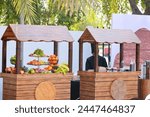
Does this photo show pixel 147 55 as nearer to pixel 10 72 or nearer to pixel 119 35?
pixel 119 35

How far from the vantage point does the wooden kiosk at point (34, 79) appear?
281 inches

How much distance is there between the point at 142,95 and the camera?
8703mm

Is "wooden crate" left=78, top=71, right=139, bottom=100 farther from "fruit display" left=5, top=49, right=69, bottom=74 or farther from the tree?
the tree

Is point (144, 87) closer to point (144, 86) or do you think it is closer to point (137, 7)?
point (144, 86)

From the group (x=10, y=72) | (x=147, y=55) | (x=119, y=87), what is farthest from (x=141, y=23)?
(x=10, y=72)

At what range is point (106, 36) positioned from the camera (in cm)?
809

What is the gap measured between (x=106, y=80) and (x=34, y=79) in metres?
1.43

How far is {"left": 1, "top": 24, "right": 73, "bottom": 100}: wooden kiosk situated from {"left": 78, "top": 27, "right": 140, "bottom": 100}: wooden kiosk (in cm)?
43

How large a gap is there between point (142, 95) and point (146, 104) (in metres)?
4.66

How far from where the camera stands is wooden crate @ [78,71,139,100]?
7.77 m

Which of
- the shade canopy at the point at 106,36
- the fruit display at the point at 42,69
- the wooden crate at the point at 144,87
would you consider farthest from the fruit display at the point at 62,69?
the wooden crate at the point at 144,87

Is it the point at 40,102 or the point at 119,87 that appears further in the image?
the point at 119,87

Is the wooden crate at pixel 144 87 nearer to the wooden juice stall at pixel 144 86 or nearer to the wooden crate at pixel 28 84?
the wooden juice stall at pixel 144 86

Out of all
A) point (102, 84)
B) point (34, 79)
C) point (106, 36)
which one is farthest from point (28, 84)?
point (106, 36)
